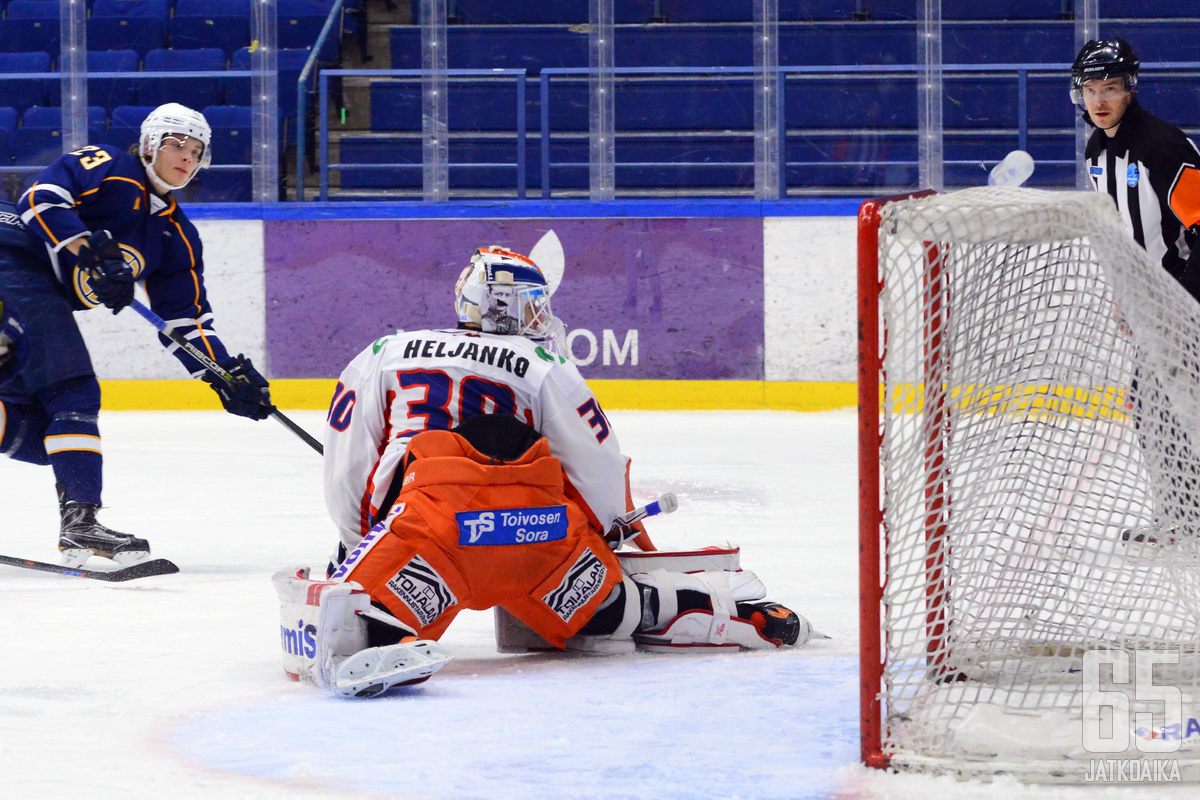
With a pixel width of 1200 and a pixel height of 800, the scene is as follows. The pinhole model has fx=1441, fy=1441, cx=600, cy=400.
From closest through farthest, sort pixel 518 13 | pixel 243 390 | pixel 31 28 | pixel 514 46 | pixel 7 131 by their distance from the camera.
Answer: pixel 243 390 < pixel 7 131 < pixel 31 28 < pixel 514 46 < pixel 518 13

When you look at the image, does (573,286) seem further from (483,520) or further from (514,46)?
(483,520)

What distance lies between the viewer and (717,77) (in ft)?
23.7

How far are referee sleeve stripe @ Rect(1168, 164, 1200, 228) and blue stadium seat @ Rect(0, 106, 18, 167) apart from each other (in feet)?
19.7

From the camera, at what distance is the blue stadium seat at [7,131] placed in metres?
7.36

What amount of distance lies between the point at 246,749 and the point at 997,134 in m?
5.92

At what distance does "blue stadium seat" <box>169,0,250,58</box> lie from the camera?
8.20 metres

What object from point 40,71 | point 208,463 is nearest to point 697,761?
point 208,463

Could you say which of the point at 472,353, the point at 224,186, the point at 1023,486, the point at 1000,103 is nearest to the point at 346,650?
the point at 472,353

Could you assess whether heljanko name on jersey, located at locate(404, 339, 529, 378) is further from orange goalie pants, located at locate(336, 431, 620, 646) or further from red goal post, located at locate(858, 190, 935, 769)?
red goal post, located at locate(858, 190, 935, 769)

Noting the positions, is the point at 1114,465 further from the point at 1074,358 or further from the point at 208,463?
the point at 208,463

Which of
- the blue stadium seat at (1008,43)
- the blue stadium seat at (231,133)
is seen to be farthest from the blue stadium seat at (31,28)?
the blue stadium seat at (1008,43)

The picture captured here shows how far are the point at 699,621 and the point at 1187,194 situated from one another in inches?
64.6

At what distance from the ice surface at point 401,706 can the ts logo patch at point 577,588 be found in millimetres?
101

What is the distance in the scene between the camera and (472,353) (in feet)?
7.66
